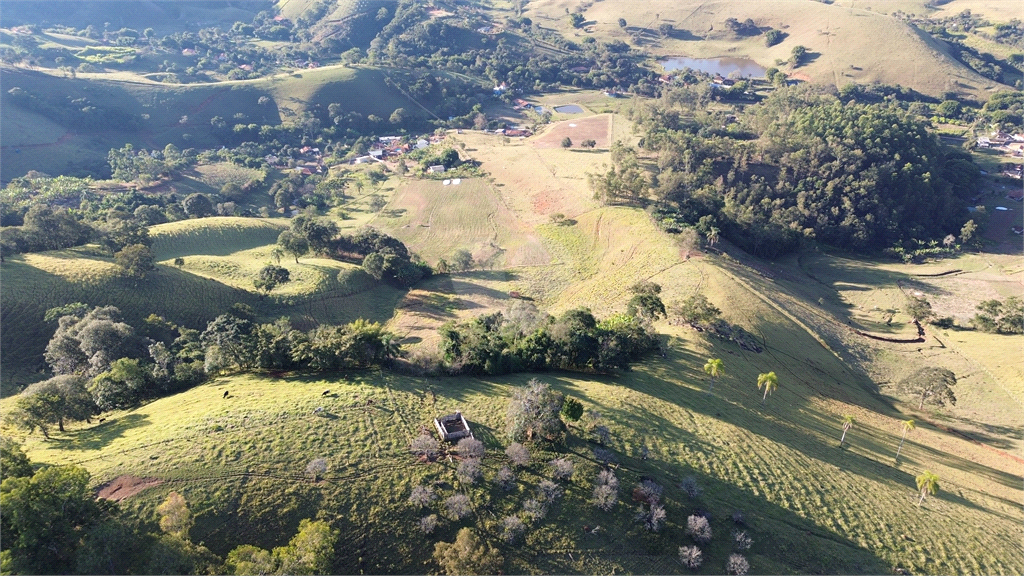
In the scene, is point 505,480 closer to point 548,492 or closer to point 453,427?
point 548,492

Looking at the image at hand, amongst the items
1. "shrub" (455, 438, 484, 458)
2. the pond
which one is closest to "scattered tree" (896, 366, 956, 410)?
"shrub" (455, 438, 484, 458)

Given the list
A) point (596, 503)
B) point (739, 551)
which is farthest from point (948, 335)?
point (596, 503)

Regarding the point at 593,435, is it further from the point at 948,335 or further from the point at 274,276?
the point at 948,335

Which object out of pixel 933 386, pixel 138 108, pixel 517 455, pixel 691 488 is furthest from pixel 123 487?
pixel 138 108

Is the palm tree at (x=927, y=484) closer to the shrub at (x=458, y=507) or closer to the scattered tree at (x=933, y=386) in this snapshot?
the scattered tree at (x=933, y=386)

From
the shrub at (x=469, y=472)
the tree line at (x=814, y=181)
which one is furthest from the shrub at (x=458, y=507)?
the tree line at (x=814, y=181)

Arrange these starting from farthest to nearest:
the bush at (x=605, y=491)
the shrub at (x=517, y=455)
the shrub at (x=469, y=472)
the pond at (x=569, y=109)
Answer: the pond at (x=569, y=109), the shrub at (x=517, y=455), the shrub at (x=469, y=472), the bush at (x=605, y=491)

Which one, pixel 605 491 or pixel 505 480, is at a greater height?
pixel 505 480
